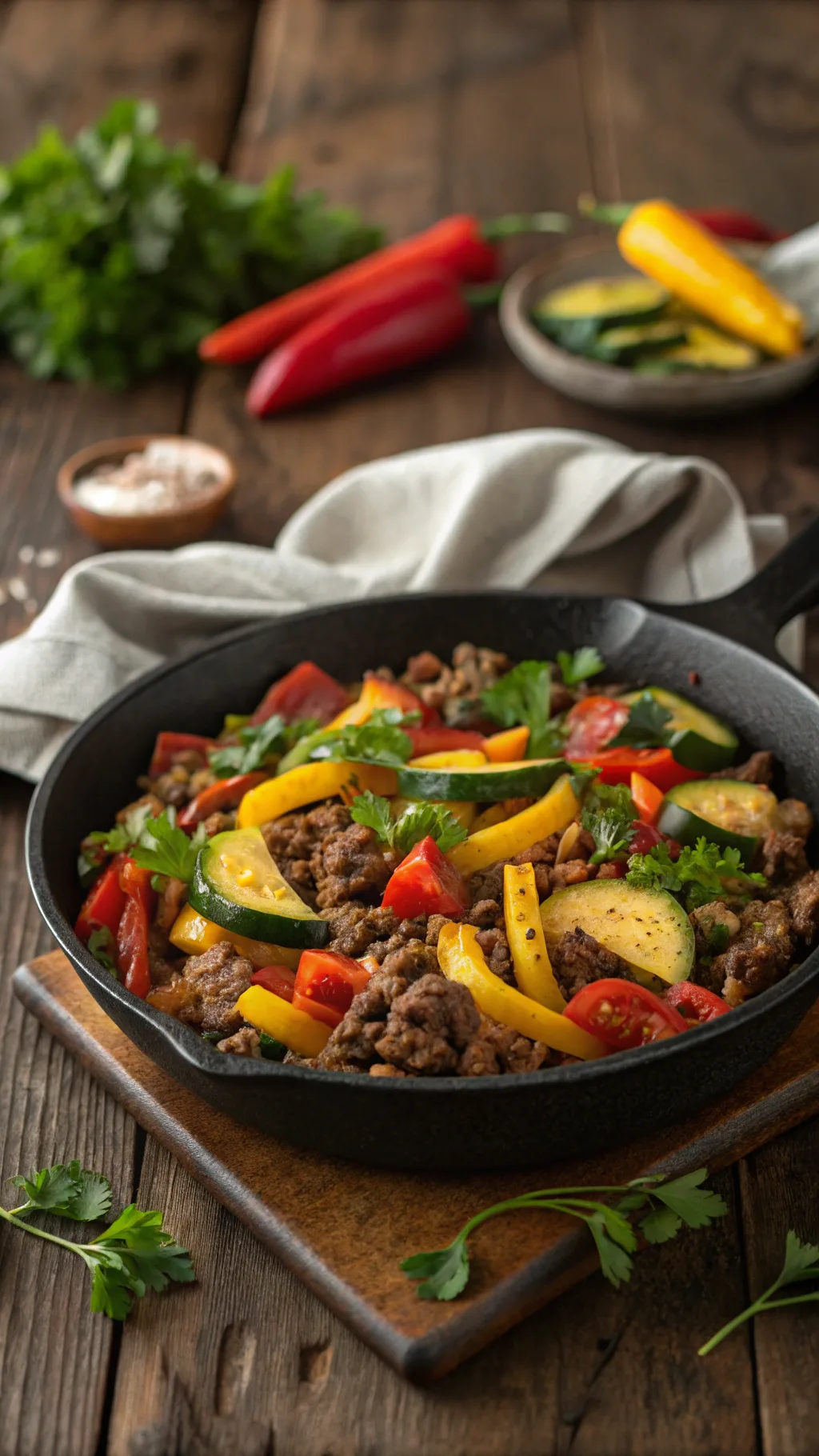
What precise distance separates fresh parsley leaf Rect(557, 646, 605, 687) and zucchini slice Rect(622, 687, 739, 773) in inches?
5.0

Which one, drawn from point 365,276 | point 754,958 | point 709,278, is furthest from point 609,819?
point 365,276

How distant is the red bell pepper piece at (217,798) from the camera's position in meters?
3.92

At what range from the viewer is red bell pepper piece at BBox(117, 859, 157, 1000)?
3.51 m

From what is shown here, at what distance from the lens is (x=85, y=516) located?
5453 millimetres

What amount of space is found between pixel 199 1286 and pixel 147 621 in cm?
241

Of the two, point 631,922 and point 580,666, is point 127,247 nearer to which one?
point 580,666

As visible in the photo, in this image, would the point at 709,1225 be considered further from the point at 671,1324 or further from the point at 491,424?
the point at 491,424

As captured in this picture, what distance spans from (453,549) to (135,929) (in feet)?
6.51

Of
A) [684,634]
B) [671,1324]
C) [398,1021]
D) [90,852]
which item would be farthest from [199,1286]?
[684,634]

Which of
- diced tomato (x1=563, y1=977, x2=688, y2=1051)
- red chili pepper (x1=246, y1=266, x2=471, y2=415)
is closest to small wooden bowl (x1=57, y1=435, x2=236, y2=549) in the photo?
red chili pepper (x1=246, y1=266, x2=471, y2=415)

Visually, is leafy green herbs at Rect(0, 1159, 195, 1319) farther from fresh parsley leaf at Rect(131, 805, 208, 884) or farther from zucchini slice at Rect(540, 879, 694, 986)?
zucchini slice at Rect(540, 879, 694, 986)

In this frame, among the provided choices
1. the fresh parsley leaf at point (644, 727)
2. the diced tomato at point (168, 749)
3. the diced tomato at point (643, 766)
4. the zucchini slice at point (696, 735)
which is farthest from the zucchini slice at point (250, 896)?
the zucchini slice at point (696, 735)

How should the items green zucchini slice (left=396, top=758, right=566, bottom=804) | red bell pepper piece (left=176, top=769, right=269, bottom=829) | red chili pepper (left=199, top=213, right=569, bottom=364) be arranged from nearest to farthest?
1. green zucchini slice (left=396, top=758, right=566, bottom=804)
2. red bell pepper piece (left=176, top=769, right=269, bottom=829)
3. red chili pepper (left=199, top=213, right=569, bottom=364)

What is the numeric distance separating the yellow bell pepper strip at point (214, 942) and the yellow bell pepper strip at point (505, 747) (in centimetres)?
86
